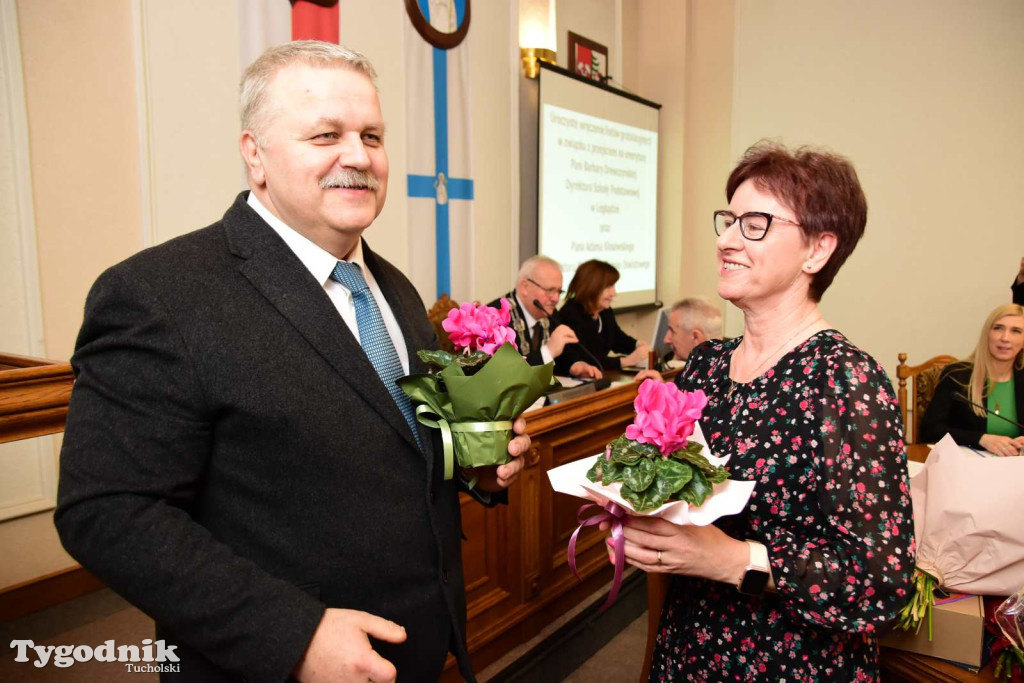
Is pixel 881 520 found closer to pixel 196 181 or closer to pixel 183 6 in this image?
pixel 196 181

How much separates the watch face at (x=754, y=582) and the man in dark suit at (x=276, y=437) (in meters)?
0.43

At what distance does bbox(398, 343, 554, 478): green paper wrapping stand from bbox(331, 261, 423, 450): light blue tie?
0.12ft

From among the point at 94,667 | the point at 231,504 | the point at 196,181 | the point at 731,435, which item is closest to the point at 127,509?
the point at 231,504

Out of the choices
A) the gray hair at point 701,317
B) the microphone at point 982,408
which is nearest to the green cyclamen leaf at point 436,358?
the microphone at point 982,408

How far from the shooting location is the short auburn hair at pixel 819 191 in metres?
1.26

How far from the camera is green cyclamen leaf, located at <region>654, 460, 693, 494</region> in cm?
98

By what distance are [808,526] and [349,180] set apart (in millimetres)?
981

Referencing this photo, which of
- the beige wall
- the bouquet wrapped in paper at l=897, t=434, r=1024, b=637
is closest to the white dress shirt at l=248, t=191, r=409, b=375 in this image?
the bouquet wrapped in paper at l=897, t=434, r=1024, b=637

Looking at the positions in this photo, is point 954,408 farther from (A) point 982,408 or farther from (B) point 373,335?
(B) point 373,335

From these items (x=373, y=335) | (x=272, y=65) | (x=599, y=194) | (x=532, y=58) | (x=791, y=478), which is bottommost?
(x=791, y=478)

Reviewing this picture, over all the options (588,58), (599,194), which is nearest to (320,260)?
(599,194)

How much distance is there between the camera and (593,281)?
15.4 feet

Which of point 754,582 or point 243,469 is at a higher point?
point 243,469

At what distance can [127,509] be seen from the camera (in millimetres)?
865
